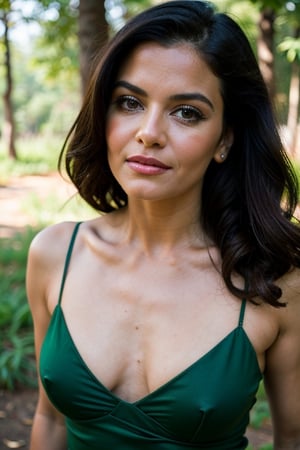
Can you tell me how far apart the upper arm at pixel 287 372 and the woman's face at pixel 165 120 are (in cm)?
48

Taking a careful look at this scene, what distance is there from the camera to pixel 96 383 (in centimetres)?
170

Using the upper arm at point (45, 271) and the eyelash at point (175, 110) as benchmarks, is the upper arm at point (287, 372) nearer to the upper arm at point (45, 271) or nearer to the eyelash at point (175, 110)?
the eyelash at point (175, 110)

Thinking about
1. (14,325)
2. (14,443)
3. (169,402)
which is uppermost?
(169,402)

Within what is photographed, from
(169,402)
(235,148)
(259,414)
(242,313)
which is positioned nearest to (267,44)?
(259,414)

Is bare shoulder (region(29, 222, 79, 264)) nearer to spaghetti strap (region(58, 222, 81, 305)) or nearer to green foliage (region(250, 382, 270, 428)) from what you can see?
spaghetti strap (region(58, 222, 81, 305))

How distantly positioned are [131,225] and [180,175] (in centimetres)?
39

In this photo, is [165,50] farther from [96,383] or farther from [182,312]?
[96,383]

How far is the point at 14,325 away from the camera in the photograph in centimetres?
462

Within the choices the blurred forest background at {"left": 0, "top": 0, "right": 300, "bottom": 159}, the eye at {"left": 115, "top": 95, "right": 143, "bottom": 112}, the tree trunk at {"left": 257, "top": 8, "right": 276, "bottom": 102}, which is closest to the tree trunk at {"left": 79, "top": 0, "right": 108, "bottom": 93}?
the blurred forest background at {"left": 0, "top": 0, "right": 300, "bottom": 159}

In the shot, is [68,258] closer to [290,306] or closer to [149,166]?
[149,166]

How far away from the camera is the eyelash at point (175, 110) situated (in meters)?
1.63

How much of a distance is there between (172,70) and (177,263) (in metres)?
0.64

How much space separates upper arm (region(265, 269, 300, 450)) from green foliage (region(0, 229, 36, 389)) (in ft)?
8.58

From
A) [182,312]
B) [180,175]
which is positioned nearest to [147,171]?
[180,175]
